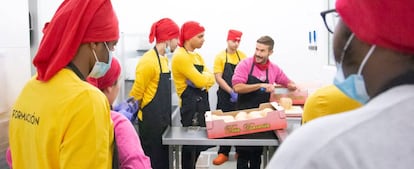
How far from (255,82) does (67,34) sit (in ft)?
7.75

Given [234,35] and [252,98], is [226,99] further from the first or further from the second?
[252,98]

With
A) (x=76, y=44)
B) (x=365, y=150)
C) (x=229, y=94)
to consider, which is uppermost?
(x=76, y=44)

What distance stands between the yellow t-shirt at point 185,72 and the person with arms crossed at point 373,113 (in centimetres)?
285

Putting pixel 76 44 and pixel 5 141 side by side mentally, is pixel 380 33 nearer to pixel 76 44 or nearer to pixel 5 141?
pixel 76 44

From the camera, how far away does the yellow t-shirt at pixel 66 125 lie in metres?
1.10

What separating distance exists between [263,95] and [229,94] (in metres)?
1.10

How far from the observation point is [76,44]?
3.82 ft

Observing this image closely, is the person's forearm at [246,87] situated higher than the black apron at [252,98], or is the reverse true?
the person's forearm at [246,87]

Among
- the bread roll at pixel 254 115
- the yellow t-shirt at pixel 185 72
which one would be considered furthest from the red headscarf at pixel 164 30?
the bread roll at pixel 254 115

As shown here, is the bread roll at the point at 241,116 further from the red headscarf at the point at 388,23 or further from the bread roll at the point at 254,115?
the red headscarf at the point at 388,23

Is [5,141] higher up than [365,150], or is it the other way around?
[365,150]

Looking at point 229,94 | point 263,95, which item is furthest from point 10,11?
point 229,94

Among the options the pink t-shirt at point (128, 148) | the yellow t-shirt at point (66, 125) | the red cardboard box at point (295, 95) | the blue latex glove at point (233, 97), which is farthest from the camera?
the blue latex glove at point (233, 97)

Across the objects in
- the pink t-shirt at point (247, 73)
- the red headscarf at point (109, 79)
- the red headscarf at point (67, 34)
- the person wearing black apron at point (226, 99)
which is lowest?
the person wearing black apron at point (226, 99)
